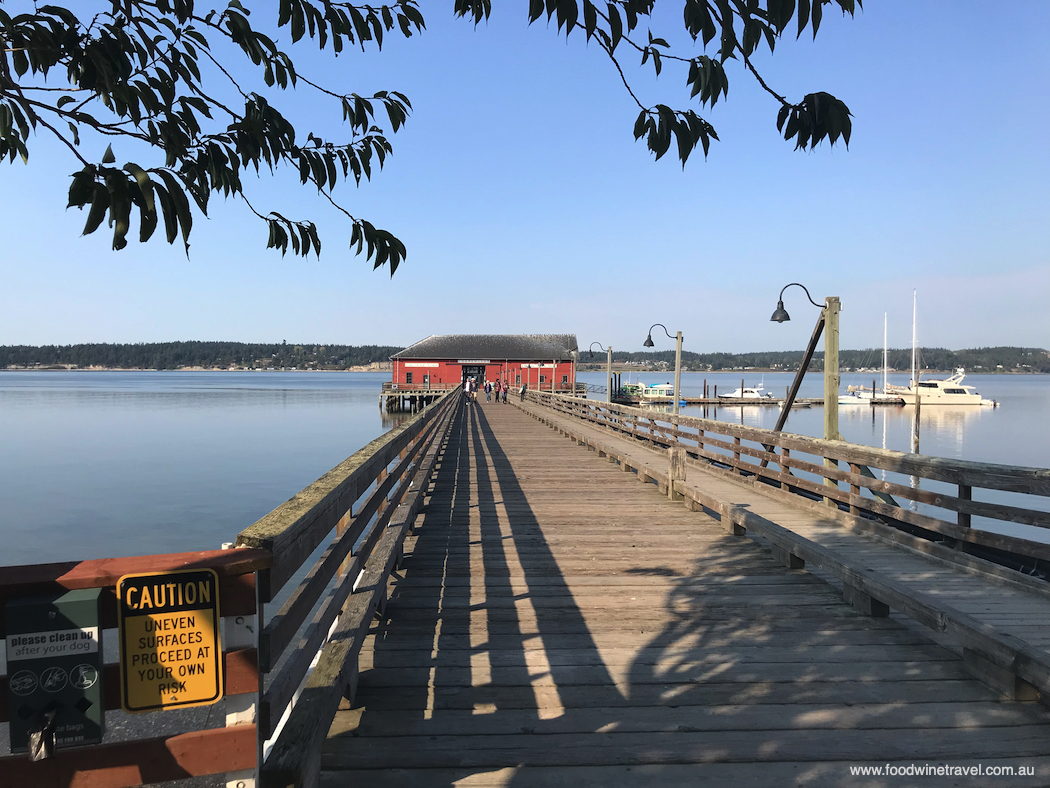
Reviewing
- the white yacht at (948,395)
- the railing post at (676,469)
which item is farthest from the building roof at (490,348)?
the railing post at (676,469)

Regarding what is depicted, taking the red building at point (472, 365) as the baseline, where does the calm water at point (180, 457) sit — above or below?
below

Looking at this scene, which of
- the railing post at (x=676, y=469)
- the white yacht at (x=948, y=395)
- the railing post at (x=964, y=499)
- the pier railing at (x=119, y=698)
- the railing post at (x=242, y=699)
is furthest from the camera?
the white yacht at (x=948, y=395)

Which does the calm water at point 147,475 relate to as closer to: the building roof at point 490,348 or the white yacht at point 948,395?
the building roof at point 490,348

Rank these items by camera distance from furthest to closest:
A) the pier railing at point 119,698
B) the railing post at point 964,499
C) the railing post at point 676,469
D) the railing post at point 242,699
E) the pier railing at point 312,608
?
the railing post at point 676,469 < the railing post at point 964,499 < the pier railing at point 312,608 < the railing post at point 242,699 < the pier railing at point 119,698

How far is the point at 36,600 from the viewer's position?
1.63m

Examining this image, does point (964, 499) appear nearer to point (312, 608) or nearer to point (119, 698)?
point (312, 608)

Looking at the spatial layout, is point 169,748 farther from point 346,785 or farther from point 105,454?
point 105,454

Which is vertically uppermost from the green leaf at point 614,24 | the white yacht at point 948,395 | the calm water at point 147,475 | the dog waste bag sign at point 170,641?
the green leaf at point 614,24

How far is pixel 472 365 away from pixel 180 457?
122ft

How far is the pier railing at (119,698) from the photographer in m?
1.67

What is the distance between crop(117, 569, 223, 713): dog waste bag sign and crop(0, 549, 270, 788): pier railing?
3cm

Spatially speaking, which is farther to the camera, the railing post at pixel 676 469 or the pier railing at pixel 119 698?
the railing post at pixel 676 469

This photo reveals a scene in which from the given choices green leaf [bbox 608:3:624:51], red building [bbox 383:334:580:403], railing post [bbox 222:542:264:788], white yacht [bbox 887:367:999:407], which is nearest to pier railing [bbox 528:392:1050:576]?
green leaf [bbox 608:3:624:51]

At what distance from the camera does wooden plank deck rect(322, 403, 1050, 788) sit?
116 inches
